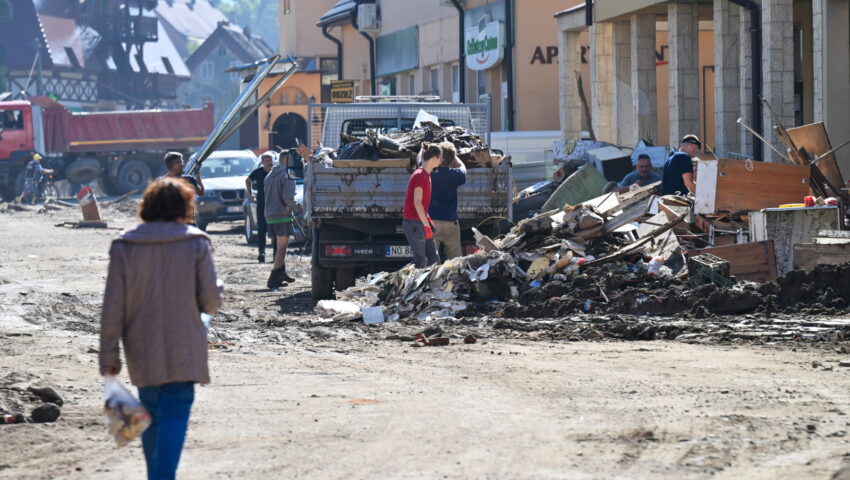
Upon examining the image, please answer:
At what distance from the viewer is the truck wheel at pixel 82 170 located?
1989 inches

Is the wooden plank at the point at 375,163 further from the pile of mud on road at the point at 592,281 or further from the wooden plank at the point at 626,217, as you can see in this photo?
the wooden plank at the point at 626,217

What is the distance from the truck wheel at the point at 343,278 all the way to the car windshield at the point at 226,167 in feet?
52.0

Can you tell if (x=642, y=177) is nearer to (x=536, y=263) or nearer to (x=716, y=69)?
(x=716, y=69)

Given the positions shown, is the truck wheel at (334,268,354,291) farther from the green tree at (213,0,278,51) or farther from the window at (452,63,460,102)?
the green tree at (213,0,278,51)

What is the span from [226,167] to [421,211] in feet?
59.9

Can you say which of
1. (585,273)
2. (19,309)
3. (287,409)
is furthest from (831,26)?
(287,409)

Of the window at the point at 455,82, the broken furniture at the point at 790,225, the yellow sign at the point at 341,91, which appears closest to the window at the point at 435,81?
the window at the point at 455,82

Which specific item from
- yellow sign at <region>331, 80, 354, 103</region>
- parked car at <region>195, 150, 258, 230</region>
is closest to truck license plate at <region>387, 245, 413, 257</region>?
parked car at <region>195, 150, 258, 230</region>

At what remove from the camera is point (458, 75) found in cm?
→ 3731

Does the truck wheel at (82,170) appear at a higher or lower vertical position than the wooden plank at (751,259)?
higher

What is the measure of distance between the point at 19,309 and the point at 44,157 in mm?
36328

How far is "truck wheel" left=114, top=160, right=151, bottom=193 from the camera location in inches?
2025

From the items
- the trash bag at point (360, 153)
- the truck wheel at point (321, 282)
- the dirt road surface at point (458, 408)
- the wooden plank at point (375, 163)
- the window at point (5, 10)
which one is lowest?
the dirt road surface at point (458, 408)

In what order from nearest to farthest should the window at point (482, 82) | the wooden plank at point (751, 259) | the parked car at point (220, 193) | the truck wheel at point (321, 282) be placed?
1. the wooden plank at point (751, 259)
2. the truck wheel at point (321, 282)
3. the parked car at point (220, 193)
4. the window at point (482, 82)
